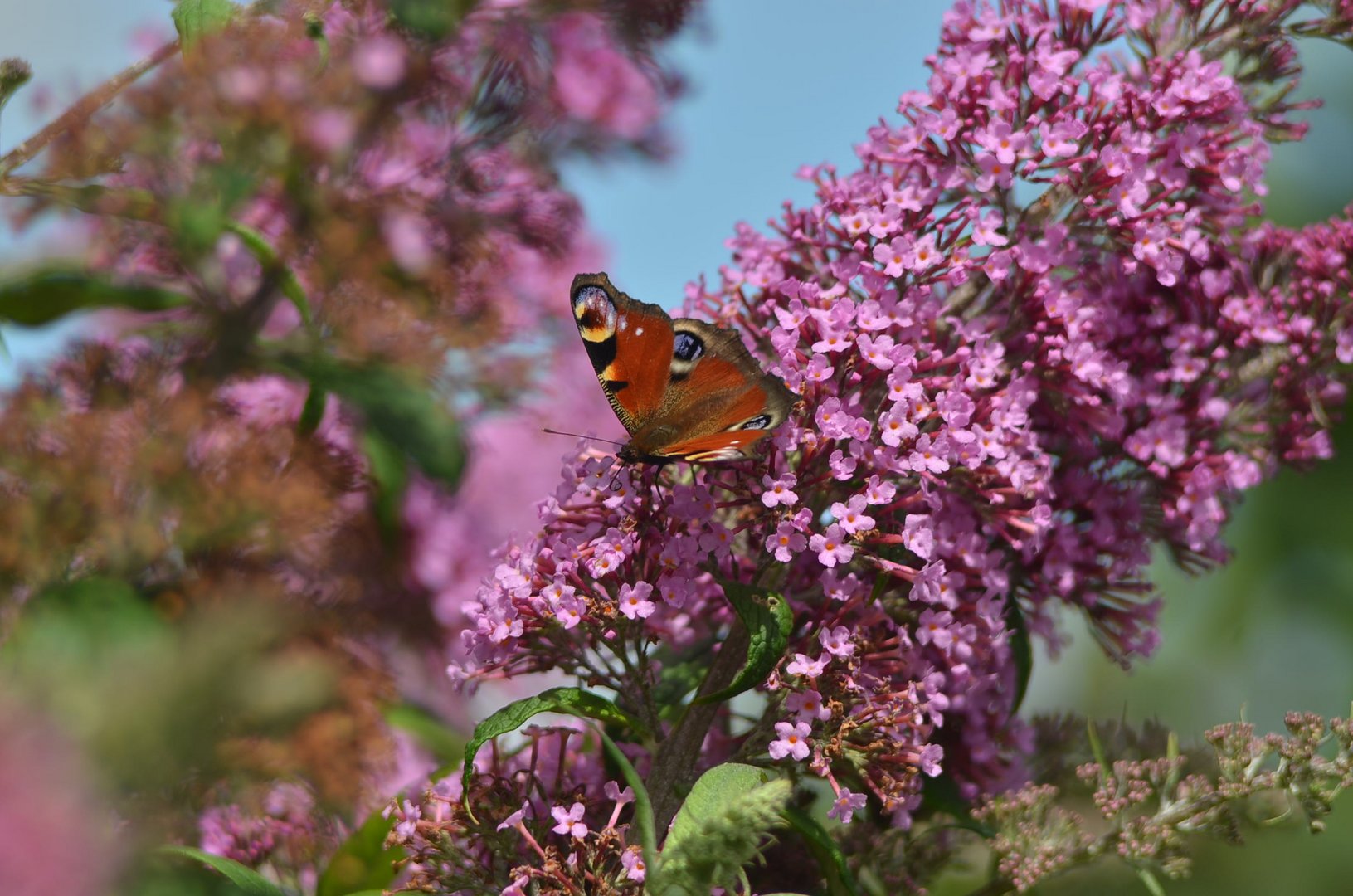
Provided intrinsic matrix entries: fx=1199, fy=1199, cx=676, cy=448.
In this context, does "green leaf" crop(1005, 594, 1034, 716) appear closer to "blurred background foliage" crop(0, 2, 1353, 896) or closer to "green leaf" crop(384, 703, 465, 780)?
"blurred background foliage" crop(0, 2, 1353, 896)

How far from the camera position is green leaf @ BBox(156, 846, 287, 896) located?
1.06 m

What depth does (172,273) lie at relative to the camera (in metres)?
1.71

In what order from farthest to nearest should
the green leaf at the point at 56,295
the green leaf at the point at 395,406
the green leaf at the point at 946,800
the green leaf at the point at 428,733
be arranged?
the green leaf at the point at 428,733 → the green leaf at the point at 395,406 → the green leaf at the point at 56,295 → the green leaf at the point at 946,800

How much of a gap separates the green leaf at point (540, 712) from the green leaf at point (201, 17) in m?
0.79

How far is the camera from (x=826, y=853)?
1.09 m

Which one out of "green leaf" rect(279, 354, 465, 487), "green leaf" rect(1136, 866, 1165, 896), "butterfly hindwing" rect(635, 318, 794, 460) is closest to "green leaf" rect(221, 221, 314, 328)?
"green leaf" rect(279, 354, 465, 487)

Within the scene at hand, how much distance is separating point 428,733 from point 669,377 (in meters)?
0.67

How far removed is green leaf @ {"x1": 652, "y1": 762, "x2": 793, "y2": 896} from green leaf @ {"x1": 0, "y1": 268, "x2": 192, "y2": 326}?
0.92 meters

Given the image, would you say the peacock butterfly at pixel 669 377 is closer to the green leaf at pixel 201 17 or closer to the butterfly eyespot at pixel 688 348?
the butterfly eyespot at pixel 688 348

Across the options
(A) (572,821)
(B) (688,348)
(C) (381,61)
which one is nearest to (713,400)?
(B) (688,348)

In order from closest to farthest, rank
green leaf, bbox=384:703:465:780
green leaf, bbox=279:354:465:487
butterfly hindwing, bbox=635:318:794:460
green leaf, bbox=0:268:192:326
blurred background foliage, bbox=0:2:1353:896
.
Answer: blurred background foliage, bbox=0:2:1353:896 < butterfly hindwing, bbox=635:318:794:460 < green leaf, bbox=0:268:192:326 < green leaf, bbox=279:354:465:487 < green leaf, bbox=384:703:465:780

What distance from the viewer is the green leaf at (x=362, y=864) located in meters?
1.26

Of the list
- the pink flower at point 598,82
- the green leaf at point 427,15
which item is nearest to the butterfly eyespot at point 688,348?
the green leaf at point 427,15

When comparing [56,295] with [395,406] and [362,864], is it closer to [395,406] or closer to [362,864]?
[395,406]
